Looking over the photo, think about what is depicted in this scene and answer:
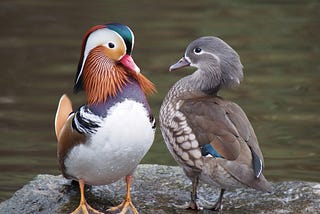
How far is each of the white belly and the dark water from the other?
2256 millimetres

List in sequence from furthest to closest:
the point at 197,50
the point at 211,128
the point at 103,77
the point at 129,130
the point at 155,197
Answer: the point at 197,50 < the point at 155,197 < the point at 211,128 < the point at 103,77 < the point at 129,130

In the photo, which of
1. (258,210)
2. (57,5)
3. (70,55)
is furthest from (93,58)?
(57,5)

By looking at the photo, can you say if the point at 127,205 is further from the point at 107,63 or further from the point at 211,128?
the point at 107,63

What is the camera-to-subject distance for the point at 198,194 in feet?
17.5

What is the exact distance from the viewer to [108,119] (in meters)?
4.47

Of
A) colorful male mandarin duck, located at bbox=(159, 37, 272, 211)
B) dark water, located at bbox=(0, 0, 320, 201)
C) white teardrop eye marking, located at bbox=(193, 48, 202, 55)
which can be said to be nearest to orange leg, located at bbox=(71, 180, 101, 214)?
colorful male mandarin duck, located at bbox=(159, 37, 272, 211)

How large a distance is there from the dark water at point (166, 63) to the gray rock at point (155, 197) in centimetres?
162

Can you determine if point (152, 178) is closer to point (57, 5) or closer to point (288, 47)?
point (288, 47)

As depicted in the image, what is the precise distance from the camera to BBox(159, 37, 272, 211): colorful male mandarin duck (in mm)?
4730

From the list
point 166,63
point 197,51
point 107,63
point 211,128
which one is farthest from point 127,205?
point 166,63

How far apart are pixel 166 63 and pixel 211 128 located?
498cm

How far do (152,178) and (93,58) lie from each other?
3.42 feet

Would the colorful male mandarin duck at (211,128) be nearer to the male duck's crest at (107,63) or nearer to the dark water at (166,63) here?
the male duck's crest at (107,63)

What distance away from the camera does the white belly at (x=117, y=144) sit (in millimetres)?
4445
